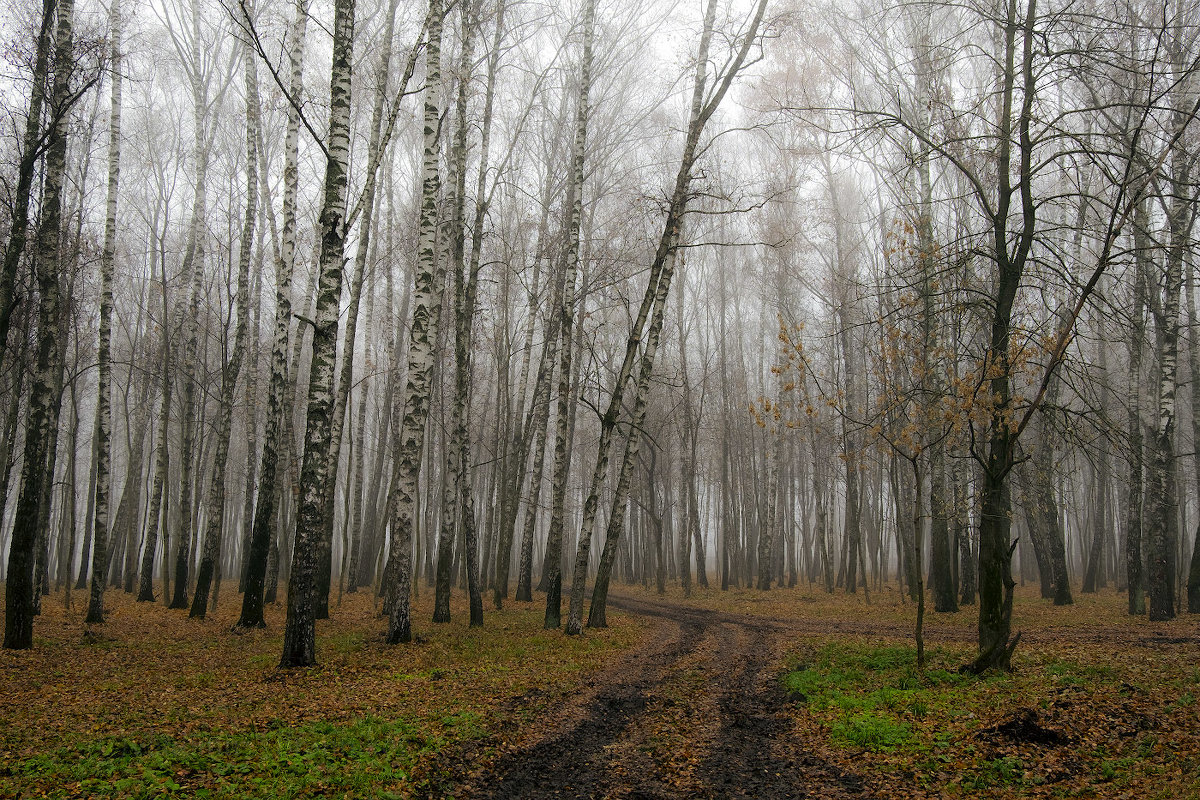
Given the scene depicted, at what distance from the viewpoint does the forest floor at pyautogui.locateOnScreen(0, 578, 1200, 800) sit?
16.4ft

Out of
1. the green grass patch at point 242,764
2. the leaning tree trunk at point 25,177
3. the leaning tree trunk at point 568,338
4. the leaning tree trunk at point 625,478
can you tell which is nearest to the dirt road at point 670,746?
the green grass patch at point 242,764

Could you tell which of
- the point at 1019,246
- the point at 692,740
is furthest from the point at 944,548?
the point at 692,740

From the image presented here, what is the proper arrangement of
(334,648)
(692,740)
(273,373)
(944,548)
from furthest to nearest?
(944,548), (273,373), (334,648), (692,740)

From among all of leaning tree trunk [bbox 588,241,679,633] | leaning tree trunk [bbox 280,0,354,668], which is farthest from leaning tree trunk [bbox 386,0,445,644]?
leaning tree trunk [bbox 588,241,679,633]

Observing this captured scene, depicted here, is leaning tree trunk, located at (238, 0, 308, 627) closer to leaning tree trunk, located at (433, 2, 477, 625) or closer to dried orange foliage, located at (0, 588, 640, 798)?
dried orange foliage, located at (0, 588, 640, 798)

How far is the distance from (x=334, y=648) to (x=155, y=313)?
24.6m

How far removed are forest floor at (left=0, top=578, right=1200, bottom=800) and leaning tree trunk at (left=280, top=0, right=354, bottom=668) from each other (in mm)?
719

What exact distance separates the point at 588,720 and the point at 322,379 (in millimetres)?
5321

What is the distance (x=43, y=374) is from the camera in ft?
30.0

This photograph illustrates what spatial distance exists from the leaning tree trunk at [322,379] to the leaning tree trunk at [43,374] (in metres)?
3.85

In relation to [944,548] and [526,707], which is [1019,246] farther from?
[944,548]

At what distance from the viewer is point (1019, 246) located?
27.0 ft

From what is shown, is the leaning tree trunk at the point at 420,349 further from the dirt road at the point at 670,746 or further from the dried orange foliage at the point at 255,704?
the dirt road at the point at 670,746

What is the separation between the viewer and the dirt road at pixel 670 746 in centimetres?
529
